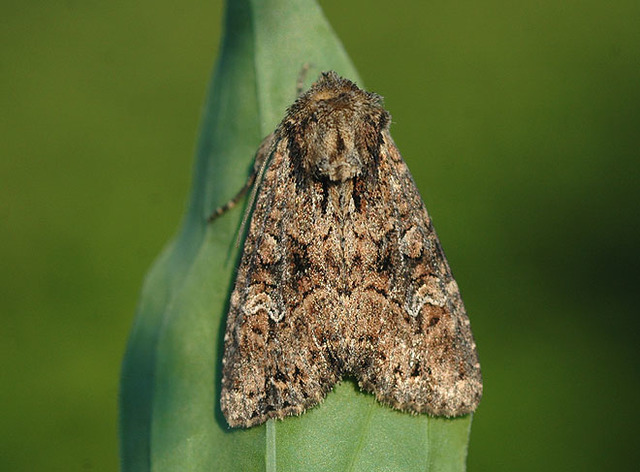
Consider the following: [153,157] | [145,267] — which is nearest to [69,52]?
[153,157]

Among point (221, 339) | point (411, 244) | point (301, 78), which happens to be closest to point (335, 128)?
point (301, 78)

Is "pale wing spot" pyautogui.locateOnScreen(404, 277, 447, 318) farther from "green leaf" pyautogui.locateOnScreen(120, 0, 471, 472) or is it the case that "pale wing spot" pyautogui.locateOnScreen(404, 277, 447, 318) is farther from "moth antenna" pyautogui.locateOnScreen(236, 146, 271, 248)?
"moth antenna" pyautogui.locateOnScreen(236, 146, 271, 248)

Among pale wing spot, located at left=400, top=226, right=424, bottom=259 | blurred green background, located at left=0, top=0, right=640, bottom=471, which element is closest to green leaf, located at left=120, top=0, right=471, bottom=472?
pale wing spot, located at left=400, top=226, right=424, bottom=259

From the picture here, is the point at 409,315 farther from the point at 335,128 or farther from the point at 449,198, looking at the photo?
the point at 449,198

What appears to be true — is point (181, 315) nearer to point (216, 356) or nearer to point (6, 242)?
point (216, 356)

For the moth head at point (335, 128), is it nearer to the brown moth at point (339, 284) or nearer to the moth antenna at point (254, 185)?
the brown moth at point (339, 284)

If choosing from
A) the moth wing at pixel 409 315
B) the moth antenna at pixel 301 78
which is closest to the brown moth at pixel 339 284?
the moth wing at pixel 409 315

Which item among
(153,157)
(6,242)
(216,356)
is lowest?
(216,356)
